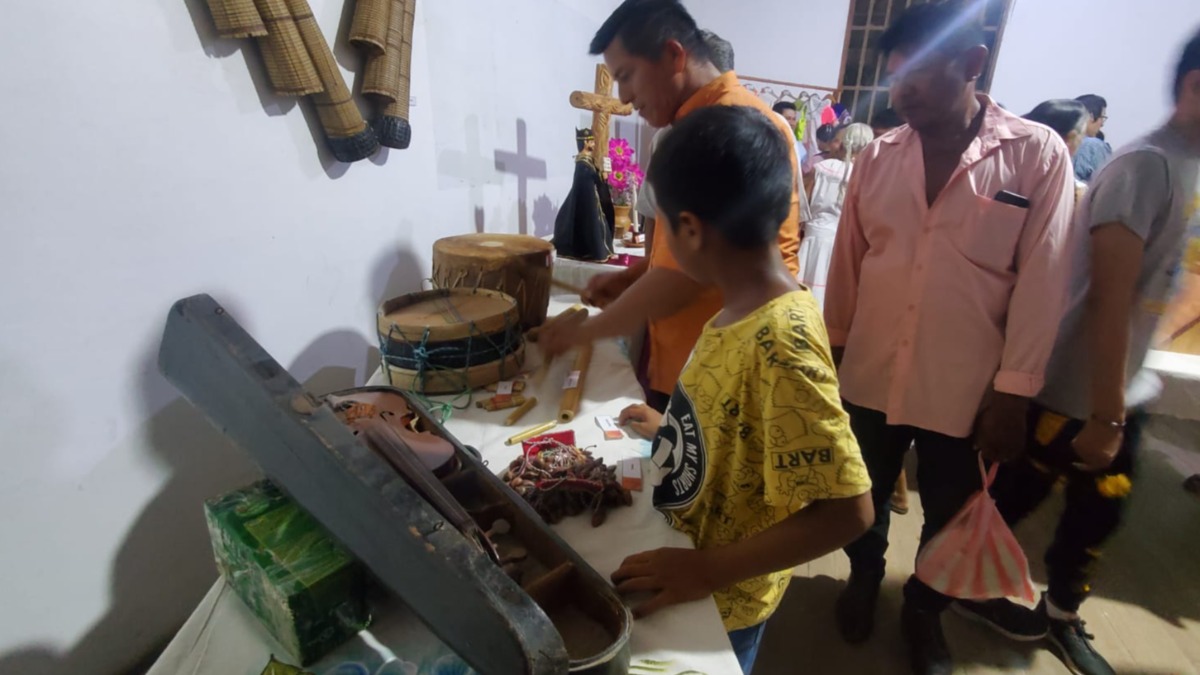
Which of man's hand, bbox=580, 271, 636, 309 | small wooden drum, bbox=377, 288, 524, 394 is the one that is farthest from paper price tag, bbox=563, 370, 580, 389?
man's hand, bbox=580, 271, 636, 309

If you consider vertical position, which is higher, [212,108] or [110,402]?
[212,108]

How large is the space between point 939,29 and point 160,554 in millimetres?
1816

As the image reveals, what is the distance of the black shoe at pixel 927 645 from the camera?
1504 mm

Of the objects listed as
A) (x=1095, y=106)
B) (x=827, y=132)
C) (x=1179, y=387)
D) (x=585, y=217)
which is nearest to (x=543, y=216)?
(x=585, y=217)

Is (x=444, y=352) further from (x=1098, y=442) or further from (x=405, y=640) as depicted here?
(x=1098, y=442)

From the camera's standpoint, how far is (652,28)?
121cm

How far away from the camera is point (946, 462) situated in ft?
4.43

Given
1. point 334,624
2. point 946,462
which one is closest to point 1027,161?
point 946,462

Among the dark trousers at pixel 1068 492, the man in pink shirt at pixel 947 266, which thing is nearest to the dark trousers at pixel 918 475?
the man in pink shirt at pixel 947 266

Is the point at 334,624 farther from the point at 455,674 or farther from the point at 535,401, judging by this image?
the point at 535,401

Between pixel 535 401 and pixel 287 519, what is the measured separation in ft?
2.05

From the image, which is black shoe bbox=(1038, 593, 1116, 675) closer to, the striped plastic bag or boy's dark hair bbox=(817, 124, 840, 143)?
the striped plastic bag

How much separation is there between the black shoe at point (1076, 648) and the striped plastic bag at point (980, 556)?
465mm

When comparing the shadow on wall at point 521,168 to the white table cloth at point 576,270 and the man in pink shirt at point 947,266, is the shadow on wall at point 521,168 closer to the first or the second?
the white table cloth at point 576,270
